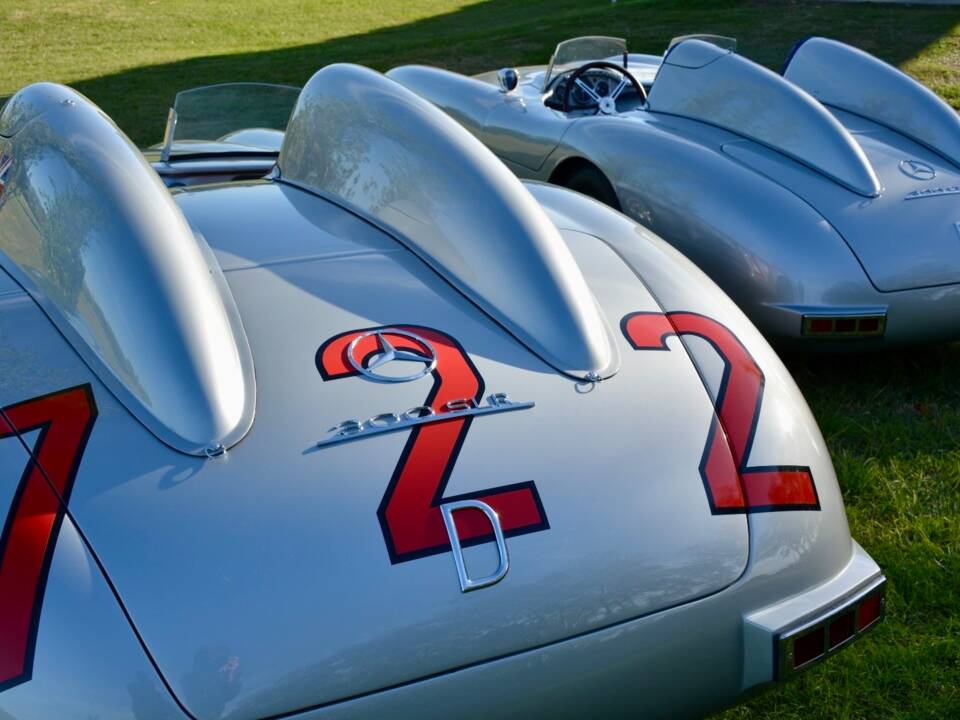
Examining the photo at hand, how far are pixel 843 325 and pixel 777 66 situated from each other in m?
6.95

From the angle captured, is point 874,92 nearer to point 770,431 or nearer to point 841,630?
point 770,431

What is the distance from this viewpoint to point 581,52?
5.25m

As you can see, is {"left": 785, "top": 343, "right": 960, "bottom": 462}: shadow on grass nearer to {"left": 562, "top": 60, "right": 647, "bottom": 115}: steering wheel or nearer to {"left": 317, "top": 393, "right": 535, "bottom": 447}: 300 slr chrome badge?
{"left": 562, "top": 60, "right": 647, "bottom": 115}: steering wheel

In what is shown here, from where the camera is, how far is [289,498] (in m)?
1.70

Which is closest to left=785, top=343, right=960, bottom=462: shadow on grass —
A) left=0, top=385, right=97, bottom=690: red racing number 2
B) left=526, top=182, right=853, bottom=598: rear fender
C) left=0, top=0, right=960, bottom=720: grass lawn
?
left=0, top=0, right=960, bottom=720: grass lawn

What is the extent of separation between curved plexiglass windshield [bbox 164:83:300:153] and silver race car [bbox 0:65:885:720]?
1421 mm

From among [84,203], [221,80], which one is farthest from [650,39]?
[84,203]

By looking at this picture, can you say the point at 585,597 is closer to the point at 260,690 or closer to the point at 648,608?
the point at 648,608

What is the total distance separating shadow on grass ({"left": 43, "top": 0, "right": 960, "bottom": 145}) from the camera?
1039 centimetres

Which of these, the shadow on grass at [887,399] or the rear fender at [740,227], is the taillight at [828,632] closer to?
the shadow on grass at [887,399]

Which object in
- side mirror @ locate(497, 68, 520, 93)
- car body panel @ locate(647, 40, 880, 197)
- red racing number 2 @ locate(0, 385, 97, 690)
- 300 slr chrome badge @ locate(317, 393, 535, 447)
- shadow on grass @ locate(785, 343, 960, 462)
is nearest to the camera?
red racing number 2 @ locate(0, 385, 97, 690)

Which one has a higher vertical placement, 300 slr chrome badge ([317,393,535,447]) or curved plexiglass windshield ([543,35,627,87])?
300 slr chrome badge ([317,393,535,447])

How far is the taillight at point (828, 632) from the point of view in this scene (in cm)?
186

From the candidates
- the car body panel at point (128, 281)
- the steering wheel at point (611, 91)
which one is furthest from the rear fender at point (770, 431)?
the steering wheel at point (611, 91)
